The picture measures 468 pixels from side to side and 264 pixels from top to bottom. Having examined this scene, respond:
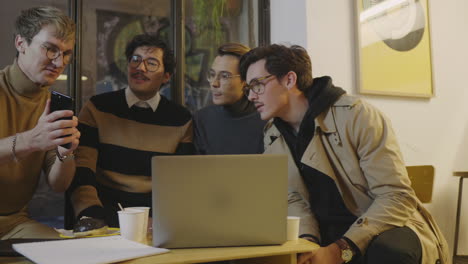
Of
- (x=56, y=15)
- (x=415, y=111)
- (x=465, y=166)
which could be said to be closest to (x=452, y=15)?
(x=415, y=111)

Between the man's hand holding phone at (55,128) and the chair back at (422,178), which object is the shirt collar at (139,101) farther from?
the chair back at (422,178)

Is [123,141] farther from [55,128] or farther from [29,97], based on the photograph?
[55,128]

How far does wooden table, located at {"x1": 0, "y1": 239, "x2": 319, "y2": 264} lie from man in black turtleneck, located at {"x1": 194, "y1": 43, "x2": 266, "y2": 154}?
47.5 inches

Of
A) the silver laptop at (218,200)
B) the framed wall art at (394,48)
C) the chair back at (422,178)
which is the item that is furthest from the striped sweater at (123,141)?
the chair back at (422,178)

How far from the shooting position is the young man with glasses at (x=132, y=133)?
216 cm

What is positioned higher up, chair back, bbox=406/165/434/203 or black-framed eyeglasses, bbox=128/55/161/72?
black-framed eyeglasses, bbox=128/55/161/72

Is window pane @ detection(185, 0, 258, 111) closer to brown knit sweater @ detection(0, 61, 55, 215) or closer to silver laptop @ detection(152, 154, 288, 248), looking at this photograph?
brown knit sweater @ detection(0, 61, 55, 215)

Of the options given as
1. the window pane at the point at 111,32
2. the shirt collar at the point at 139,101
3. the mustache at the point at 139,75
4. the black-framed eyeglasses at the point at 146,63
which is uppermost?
the window pane at the point at 111,32

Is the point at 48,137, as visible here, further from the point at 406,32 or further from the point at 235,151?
the point at 406,32

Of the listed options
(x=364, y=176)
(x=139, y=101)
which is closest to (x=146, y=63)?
(x=139, y=101)

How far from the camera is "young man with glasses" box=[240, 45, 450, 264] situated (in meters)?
1.65

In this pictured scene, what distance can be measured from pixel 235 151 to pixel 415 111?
143 centimetres

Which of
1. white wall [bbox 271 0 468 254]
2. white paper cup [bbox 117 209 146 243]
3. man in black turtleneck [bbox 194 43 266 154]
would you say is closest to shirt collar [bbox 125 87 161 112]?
man in black turtleneck [bbox 194 43 266 154]

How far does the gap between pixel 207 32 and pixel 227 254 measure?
1.96 meters
